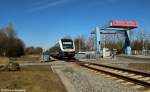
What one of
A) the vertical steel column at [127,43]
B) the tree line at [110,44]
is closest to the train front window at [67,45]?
the vertical steel column at [127,43]

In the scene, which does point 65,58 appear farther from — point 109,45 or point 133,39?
point 133,39

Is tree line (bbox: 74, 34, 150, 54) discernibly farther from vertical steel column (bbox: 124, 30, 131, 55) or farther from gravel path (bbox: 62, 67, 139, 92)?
gravel path (bbox: 62, 67, 139, 92)

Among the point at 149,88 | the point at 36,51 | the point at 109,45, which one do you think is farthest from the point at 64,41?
the point at 36,51

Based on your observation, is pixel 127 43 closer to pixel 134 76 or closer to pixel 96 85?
pixel 134 76

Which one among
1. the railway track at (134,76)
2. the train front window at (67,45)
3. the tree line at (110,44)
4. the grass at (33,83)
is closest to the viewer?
the grass at (33,83)

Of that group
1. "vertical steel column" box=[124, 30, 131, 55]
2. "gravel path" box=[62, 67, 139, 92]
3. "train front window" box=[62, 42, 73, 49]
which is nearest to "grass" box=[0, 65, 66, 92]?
"gravel path" box=[62, 67, 139, 92]

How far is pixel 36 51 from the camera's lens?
152 metres

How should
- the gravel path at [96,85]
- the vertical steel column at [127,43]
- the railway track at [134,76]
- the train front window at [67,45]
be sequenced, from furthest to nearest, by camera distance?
the vertical steel column at [127,43]
the train front window at [67,45]
the railway track at [134,76]
the gravel path at [96,85]

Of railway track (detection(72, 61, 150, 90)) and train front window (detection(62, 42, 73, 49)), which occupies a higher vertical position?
train front window (detection(62, 42, 73, 49))

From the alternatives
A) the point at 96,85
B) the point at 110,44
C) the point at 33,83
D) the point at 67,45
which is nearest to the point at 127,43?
the point at 67,45

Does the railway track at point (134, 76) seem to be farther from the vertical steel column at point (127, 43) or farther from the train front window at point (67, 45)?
the vertical steel column at point (127, 43)

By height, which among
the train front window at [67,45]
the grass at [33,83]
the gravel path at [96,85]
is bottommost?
the gravel path at [96,85]

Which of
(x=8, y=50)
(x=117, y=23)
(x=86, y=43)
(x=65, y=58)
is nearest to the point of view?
(x=65, y=58)

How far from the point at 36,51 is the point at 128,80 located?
13890 centimetres
